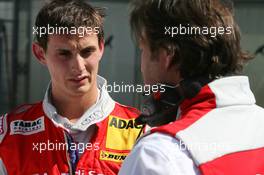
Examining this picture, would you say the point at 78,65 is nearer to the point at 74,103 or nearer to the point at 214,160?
the point at 74,103

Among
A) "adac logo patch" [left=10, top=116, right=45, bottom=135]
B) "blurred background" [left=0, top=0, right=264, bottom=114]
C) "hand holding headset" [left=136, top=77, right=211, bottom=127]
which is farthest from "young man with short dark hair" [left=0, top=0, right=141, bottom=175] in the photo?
"blurred background" [left=0, top=0, right=264, bottom=114]

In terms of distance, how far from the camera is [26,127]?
1.85 metres

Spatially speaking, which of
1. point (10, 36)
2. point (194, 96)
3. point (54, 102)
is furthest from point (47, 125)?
point (10, 36)

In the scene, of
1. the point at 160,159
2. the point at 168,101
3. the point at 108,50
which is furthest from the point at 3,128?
the point at 108,50

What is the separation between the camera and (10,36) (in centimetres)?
342

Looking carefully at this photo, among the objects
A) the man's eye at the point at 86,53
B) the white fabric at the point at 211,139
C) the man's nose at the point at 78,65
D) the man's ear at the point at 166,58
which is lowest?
the man's nose at the point at 78,65

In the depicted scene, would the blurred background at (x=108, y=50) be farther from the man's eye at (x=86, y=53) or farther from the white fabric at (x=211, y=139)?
the white fabric at (x=211, y=139)

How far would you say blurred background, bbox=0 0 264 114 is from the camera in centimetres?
334

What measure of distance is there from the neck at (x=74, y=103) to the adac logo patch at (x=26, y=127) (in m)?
0.10

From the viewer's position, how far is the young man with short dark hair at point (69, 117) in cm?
178

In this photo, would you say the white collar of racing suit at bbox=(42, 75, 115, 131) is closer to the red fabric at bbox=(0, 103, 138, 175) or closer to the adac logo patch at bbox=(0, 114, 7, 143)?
the red fabric at bbox=(0, 103, 138, 175)

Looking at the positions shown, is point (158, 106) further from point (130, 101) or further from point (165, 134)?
point (130, 101)

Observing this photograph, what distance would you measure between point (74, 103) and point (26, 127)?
0.64 feet

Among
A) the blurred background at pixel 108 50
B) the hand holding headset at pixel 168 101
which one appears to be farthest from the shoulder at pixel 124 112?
the blurred background at pixel 108 50
